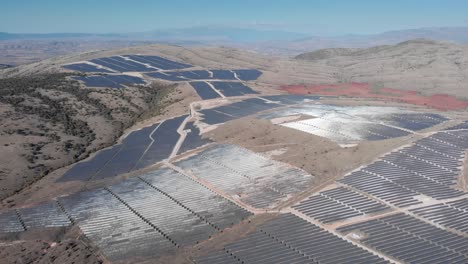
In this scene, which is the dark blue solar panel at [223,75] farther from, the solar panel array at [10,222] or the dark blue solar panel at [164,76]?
the solar panel array at [10,222]

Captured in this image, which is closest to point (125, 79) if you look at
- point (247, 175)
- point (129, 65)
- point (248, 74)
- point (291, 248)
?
point (129, 65)

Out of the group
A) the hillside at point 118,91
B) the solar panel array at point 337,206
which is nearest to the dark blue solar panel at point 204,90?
the hillside at point 118,91

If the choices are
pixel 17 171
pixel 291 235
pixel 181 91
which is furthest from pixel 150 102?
pixel 291 235

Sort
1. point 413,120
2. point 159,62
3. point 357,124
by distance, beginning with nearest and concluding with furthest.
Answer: point 357,124, point 413,120, point 159,62

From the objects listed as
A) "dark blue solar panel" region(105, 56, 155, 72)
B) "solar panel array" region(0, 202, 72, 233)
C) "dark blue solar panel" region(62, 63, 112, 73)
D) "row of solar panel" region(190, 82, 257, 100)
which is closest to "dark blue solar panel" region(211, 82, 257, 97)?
"row of solar panel" region(190, 82, 257, 100)

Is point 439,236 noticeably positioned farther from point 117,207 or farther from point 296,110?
point 296,110

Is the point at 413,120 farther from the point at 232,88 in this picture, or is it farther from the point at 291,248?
the point at 291,248

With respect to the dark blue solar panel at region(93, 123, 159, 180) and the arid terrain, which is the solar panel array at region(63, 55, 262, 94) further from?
the dark blue solar panel at region(93, 123, 159, 180)
